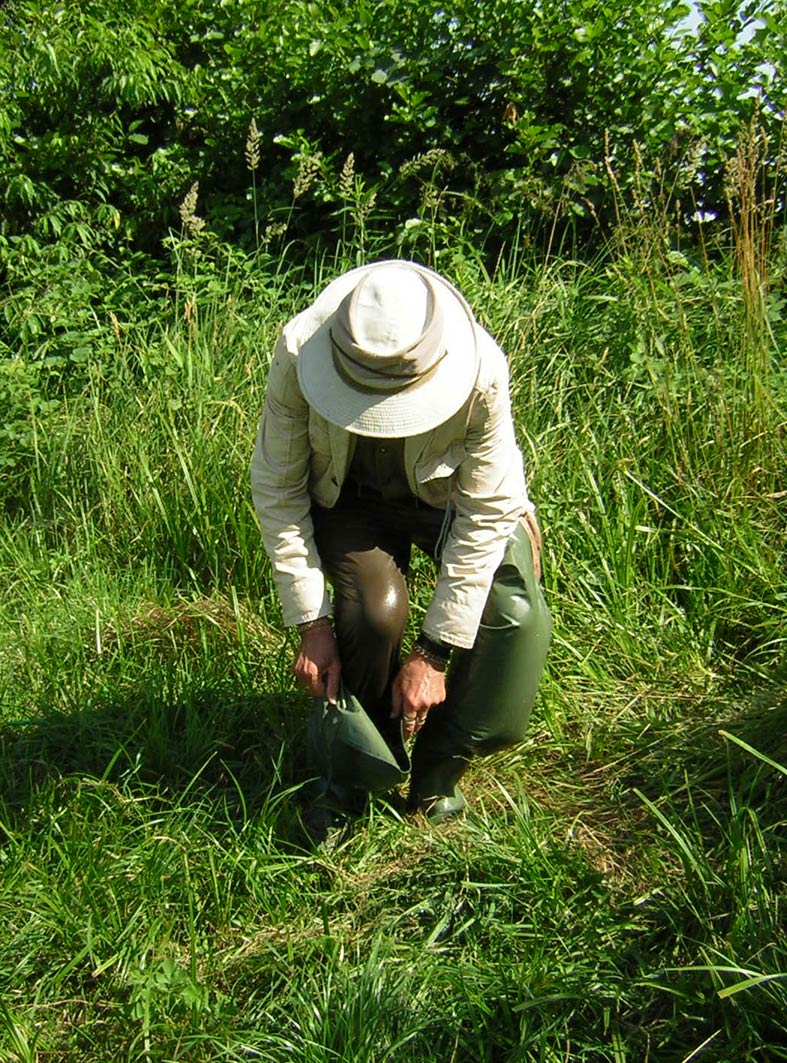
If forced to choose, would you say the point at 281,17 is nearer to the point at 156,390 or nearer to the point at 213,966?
the point at 156,390

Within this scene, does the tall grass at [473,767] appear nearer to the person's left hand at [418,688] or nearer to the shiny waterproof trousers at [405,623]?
the shiny waterproof trousers at [405,623]

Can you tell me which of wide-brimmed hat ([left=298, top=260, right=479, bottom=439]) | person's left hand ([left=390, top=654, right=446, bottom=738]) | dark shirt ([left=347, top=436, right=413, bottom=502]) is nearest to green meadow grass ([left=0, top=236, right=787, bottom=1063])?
person's left hand ([left=390, top=654, right=446, bottom=738])

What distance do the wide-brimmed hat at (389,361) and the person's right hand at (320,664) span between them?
25.3 inches

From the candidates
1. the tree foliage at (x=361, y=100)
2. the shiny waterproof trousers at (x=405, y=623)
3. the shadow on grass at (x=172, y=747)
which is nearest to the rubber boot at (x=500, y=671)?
the shiny waterproof trousers at (x=405, y=623)

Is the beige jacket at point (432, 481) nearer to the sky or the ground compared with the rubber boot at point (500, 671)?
nearer to the sky

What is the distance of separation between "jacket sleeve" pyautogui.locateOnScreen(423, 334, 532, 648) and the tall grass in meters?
0.56

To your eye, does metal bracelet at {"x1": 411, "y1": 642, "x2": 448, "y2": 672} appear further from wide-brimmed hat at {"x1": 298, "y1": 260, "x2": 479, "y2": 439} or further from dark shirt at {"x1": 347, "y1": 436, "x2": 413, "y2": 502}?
wide-brimmed hat at {"x1": 298, "y1": 260, "x2": 479, "y2": 439}

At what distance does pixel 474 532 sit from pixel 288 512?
49cm

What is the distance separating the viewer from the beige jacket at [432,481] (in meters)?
3.07

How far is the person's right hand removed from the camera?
3.22 meters

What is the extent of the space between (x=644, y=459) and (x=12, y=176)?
374 centimetres

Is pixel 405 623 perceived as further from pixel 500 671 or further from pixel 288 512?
pixel 288 512

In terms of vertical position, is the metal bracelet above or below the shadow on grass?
above

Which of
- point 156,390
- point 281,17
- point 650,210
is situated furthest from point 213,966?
point 281,17
